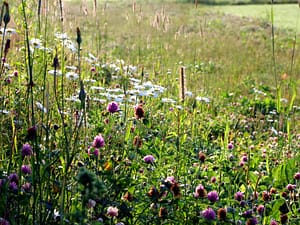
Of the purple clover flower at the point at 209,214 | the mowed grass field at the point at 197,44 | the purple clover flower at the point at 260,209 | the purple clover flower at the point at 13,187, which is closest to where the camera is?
the purple clover flower at the point at 13,187

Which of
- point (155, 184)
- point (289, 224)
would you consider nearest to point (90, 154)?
point (155, 184)

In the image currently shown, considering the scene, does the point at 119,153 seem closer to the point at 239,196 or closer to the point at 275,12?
the point at 239,196

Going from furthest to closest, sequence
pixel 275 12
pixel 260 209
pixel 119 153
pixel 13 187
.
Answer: pixel 275 12, pixel 119 153, pixel 260 209, pixel 13 187

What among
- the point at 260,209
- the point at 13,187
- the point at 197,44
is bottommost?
the point at 197,44

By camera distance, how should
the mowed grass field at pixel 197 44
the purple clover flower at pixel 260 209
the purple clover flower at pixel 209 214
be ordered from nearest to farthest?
the purple clover flower at pixel 209 214 < the purple clover flower at pixel 260 209 < the mowed grass field at pixel 197 44

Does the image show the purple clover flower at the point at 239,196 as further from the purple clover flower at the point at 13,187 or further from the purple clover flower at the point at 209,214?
the purple clover flower at the point at 13,187

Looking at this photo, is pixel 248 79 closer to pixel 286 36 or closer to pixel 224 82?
pixel 224 82

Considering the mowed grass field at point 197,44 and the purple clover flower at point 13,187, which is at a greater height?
the purple clover flower at point 13,187

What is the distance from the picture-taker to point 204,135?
3059 mm

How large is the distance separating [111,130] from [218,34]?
7.22 m

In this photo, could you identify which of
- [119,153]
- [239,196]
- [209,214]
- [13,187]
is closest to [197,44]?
[119,153]

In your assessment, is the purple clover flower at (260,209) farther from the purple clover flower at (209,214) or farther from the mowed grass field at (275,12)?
the mowed grass field at (275,12)

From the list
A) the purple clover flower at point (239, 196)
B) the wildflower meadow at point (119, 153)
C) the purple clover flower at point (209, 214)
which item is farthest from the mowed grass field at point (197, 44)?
the purple clover flower at point (209, 214)

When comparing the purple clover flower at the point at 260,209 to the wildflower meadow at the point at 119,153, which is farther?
the purple clover flower at the point at 260,209
